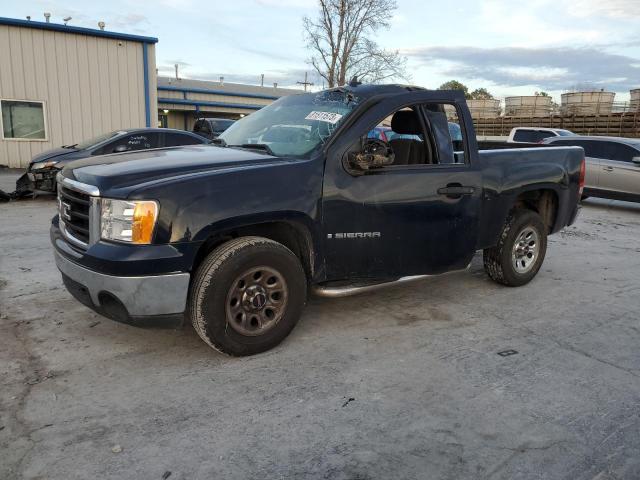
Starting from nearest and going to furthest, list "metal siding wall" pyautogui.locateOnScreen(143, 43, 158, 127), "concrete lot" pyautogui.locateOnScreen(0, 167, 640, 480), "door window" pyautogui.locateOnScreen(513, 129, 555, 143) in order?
"concrete lot" pyautogui.locateOnScreen(0, 167, 640, 480) → "door window" pyautogui.locateOnScreen(513, 129, 555, 143) → "metal siding wall" pyautogui.locateOnScreen(143, 43, 158, 127)

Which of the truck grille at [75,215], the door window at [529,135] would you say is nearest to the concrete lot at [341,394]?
the truck grille at [75,215]

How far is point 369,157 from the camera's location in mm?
3793

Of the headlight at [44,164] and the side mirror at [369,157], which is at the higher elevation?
the side mirror at [369,157]

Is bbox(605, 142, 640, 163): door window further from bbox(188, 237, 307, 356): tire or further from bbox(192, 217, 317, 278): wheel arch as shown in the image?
bbox(188, 237, 307, 356): tire

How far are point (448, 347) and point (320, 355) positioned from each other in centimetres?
97

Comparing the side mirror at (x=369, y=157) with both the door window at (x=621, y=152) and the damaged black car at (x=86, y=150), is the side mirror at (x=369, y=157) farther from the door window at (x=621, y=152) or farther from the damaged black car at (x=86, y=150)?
the door window at (x=621, y=152)

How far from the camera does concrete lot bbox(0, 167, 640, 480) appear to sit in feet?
8.38

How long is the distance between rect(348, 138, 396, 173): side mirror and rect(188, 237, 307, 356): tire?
0.80 metres

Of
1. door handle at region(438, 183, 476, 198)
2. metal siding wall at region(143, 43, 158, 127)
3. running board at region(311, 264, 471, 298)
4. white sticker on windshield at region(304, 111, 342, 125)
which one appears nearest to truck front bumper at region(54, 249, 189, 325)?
running board at region(311, 264, 471, 298)

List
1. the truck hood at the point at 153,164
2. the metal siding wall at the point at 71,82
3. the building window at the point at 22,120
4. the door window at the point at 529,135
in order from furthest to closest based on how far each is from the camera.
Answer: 1. the door window at the point at 529,135
2. the building window at the point at 22,120
3. the metal siding wall at the point at 71,82
4. the truck hood at the point at 153,164

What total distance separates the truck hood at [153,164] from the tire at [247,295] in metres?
0.55

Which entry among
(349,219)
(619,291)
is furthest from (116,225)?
(619,291)

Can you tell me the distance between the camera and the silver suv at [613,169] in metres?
11.6

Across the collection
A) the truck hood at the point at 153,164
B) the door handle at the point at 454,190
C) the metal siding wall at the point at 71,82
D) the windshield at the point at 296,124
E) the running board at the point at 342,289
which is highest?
the metal siding wall at the point at 71,82
